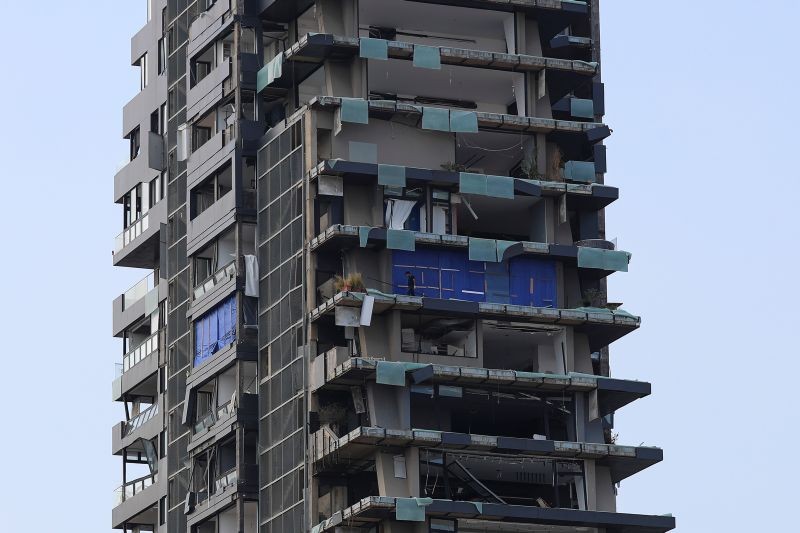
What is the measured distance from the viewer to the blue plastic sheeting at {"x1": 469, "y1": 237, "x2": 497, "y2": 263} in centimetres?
14525

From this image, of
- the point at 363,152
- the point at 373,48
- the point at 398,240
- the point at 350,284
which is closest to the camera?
the point at 350,284

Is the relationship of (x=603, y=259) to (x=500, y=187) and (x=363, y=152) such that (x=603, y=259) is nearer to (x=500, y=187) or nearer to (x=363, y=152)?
(x=500, y=187)

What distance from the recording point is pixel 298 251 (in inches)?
5719

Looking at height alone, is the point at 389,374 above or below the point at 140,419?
below

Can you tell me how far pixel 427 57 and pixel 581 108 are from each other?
1105cm

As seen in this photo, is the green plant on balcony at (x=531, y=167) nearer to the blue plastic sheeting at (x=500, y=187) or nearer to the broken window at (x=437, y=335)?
the blue plastic sheeting at (x=500, y=187)

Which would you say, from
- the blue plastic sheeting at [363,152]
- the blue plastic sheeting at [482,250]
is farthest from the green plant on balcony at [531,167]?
the blue plastic sheeting at [363,152]

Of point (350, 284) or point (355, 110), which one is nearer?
point (350, 284)

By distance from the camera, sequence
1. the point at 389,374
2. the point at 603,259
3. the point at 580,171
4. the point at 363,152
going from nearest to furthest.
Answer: the point at 389,374 < the point at 363,152 < the point at 603,259 < the point at 580,171

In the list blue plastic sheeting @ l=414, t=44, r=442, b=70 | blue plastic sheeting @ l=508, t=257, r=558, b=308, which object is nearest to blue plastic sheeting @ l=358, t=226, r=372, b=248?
blue plastic sheeting @ l=508, t=257, r=558, b=308

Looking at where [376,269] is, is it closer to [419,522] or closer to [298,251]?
[298,251]

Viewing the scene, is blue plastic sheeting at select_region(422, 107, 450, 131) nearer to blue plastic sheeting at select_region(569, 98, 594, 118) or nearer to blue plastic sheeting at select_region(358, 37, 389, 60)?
blue plastic sheeting at select_region(358, 37, 389, 60)

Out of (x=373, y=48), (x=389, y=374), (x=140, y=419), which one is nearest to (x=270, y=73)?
(x=373, y=48)

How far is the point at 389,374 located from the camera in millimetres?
139875
